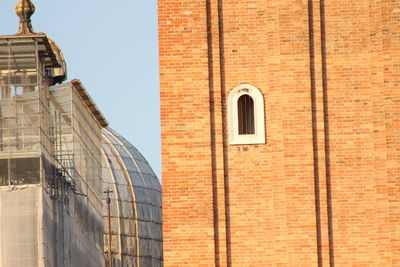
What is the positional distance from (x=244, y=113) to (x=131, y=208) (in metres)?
37.6

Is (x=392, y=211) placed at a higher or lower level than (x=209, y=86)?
lower

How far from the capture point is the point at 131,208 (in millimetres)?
71000

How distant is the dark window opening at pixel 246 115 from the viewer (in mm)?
33625

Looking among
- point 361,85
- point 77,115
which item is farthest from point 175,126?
point 77,115

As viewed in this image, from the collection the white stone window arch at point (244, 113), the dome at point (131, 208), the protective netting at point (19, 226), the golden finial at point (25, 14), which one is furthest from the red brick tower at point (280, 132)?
the dome at point (131, 208)

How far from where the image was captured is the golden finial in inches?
1912

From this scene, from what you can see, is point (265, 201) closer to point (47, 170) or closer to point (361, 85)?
point (361, 85)

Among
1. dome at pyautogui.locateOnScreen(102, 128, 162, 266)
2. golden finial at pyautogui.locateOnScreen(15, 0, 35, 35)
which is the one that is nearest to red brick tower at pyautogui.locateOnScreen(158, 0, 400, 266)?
golden finial at pyautogui.locateOnScreen(15, 0, 35, 35)

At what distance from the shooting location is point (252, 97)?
1325 inches

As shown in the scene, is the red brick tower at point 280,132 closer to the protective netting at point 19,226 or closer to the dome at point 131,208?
the protective netting at point 19,226

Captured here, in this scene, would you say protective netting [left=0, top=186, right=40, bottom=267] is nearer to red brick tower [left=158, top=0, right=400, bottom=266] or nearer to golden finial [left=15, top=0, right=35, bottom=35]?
golden finial [left=15, top=0, right=35, bottom=35]

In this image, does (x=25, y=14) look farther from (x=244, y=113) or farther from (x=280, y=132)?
(x=280, y=132)

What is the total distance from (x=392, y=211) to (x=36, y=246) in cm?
1337

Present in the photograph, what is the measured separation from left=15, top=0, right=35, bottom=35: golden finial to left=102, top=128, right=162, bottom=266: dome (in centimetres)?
1882
